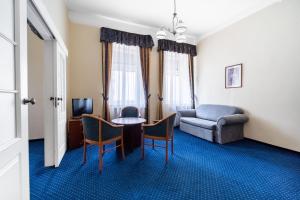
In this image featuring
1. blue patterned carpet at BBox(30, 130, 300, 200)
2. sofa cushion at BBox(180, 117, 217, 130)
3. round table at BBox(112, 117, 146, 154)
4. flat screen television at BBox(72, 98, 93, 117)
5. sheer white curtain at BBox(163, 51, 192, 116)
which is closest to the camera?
blue patterned carpet at BBox(30, 130, 300, 200)

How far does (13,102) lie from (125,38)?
3.67 metres

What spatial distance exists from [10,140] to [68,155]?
214 cm

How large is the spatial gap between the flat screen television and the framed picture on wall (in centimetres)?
366

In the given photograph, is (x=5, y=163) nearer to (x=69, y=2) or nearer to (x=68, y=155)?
(x=68, y=155)

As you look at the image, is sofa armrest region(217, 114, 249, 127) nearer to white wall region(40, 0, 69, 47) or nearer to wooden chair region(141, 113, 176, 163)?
wooden chair region(141, 113, 176, 163)

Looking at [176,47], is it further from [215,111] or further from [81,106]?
[81,106]

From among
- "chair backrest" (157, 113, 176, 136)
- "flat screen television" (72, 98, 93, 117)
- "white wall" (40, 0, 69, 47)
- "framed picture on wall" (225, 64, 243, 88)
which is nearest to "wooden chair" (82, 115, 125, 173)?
"chair backrest" (157, 113, 176, 136)

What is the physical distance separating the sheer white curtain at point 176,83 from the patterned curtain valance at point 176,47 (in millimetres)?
132

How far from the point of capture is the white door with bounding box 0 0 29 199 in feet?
2.66

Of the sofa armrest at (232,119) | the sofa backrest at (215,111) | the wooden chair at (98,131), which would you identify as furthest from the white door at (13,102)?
the sofa backrest at (215,111)

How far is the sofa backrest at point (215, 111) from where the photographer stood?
12.4 feet

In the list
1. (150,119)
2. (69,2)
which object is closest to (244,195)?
(150,119)

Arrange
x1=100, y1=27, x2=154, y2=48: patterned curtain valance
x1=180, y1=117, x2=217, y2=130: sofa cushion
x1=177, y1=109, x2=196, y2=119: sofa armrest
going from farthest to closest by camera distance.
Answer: x1=177, y1=109, x2=196, y2=119: sofa armrest, x1=100, y1=27, x2=154, y2=48: patterned curtain valance, x1=180, y1=117, x2=217, y2=130: sofa cushion

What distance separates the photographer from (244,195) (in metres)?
1.70
